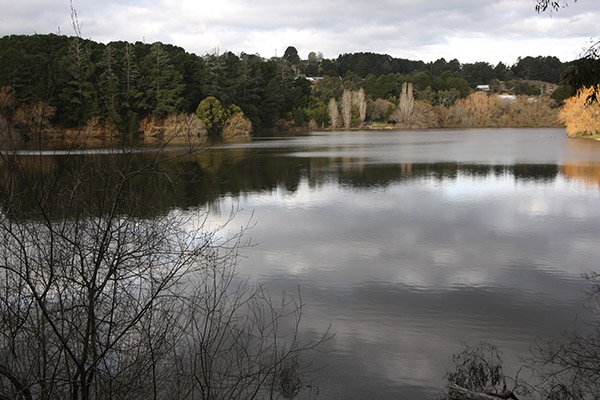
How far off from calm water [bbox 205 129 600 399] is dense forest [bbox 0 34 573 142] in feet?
11.7

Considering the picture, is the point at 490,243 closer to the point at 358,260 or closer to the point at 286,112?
the point at 358,260

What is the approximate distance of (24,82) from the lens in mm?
35438

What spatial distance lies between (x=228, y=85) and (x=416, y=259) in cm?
4597

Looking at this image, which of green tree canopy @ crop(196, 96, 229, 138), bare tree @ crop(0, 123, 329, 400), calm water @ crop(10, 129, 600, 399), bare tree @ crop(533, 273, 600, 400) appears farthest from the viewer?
green tree canopy @ crop(196, 96, 229, 138)

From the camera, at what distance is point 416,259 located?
31.1 ft

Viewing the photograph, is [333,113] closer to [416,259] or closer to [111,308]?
[416,259]

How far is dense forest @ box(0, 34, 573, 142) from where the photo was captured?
33750 millimetres

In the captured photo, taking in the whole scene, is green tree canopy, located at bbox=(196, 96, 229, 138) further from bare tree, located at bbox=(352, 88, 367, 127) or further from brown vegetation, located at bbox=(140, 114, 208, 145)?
brown vegetation, located at bbox=(140, 114, 208, 145)

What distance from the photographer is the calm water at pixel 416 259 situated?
601cm

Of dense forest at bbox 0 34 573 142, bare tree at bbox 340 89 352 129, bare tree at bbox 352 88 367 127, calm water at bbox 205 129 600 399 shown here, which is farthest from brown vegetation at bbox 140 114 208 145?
bare tree at bbox 352 88 367 127

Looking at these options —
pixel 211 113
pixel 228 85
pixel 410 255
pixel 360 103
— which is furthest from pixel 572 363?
pixel 360 103

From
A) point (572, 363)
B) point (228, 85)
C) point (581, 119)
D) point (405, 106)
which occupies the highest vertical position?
point (228, 85)

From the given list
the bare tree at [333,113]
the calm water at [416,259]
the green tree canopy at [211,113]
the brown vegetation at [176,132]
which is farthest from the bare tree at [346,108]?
the brown vegetation at [176,132]

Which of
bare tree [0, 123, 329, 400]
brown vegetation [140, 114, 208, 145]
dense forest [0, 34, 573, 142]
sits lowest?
bare tree [0, 123, 329, 400]
